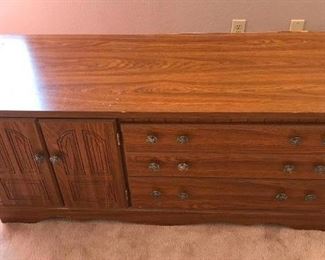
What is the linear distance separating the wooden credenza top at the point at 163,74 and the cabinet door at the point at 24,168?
8cm

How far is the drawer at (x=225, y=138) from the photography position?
112 centimetres

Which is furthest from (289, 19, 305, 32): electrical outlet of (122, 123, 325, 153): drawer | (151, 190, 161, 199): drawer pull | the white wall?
(151, 190, 161, 199): drawer pull

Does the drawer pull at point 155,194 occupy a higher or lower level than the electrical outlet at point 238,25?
lower

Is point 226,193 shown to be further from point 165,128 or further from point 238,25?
point 238,25

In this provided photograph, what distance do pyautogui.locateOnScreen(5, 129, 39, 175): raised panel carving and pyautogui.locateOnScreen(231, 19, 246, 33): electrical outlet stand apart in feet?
3.68

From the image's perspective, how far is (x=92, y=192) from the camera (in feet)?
4.41

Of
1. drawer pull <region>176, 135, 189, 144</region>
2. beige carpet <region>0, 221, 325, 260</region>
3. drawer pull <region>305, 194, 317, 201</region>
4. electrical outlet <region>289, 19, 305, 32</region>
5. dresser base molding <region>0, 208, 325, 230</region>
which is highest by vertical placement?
electrical outlet <region>289, 19, 305, 32</region>

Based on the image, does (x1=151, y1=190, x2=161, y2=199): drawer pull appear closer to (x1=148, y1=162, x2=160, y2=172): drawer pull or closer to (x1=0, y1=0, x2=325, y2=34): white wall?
(x1=148, y1=162, x2=160, y2=172): drawer pull

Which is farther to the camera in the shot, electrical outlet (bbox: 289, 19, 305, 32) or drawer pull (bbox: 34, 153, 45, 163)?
electrical outlet (bbox: 289, 19, 305, 32)

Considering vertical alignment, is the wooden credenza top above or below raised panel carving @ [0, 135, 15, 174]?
above

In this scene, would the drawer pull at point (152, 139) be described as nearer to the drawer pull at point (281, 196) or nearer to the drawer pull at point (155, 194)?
the drawer pull at point (155, 194)

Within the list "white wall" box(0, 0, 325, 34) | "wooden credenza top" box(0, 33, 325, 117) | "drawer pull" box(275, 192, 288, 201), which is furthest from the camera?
"white wall" box(0, 0, 325, 34)

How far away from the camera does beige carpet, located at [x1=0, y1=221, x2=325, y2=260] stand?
1.37m

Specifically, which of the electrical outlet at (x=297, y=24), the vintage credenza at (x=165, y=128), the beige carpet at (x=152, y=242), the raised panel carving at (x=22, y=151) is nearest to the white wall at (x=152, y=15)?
the electrical outlet at (x=297, y=24)
